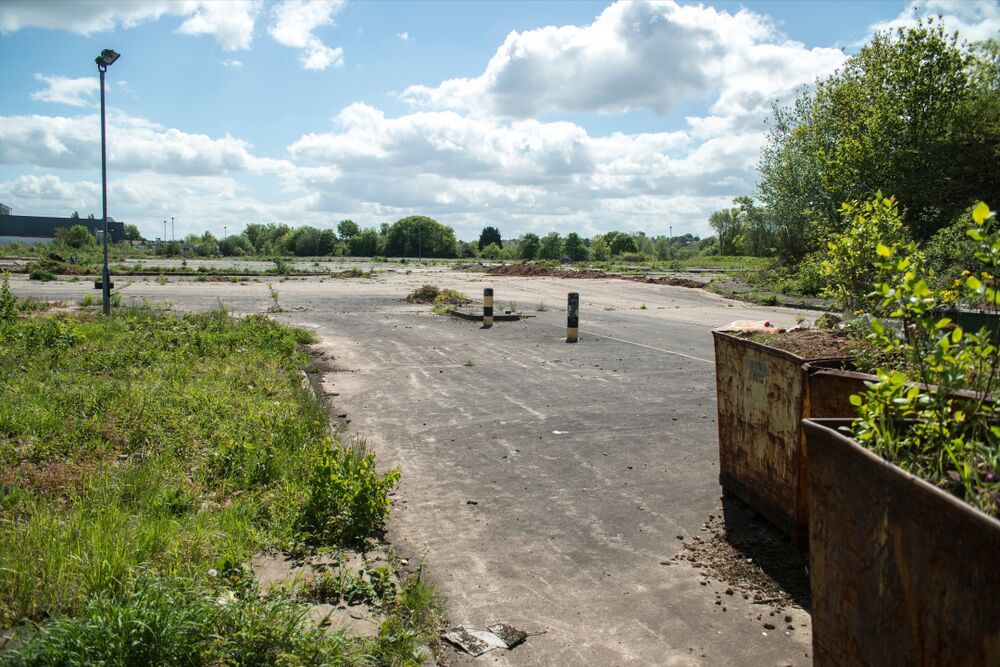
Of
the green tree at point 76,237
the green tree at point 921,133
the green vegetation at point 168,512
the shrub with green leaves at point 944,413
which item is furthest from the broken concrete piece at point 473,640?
the green tree at point 76,237

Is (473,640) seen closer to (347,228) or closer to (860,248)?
(860,248)

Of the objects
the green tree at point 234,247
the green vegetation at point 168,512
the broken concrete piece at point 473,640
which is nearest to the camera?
the green vegetation at point 168,512

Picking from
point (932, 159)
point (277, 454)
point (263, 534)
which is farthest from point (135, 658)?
point (932, 159)

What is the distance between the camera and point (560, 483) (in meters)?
6.03

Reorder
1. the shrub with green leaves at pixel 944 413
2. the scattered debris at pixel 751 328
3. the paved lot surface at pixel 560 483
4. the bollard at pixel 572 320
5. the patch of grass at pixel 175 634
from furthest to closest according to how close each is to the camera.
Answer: the bollard at pixel 572 320 < the scattered debris at pixel 751 328 < the paved lot surface at pixel 560 483 < the patch of grass at pixel 175 634 < the shrub with green leaves at pixel 944 413

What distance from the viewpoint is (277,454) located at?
19.2ft

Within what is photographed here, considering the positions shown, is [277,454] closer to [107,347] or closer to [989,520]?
[989,520]

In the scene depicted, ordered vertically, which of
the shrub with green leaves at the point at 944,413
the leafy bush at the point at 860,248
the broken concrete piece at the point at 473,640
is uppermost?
the leafy bush at the point at 860,248

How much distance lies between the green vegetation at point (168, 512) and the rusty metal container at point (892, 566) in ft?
5.87

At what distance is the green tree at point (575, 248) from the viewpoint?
8756 centimetres

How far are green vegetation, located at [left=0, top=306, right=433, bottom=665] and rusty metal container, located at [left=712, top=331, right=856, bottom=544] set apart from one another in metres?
2.33

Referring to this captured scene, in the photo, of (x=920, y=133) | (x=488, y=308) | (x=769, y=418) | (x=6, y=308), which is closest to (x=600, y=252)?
(x=920, y=133)

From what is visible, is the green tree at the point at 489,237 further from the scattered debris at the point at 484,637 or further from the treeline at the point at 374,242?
the scattered debris at the point at 484,637

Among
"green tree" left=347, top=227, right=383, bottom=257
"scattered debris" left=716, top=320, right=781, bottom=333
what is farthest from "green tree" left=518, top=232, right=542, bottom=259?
"scattered debris" left=716, top=320, right=781, bottom=333
